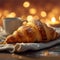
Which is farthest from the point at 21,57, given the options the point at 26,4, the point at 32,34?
the point at 26,4

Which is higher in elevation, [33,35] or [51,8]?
Result: [51,8]

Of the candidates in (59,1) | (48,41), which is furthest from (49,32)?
(59,1)

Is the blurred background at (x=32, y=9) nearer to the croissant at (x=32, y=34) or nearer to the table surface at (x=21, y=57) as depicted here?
the croissant at (x=32, y=34)

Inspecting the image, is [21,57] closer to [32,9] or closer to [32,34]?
[32,34]

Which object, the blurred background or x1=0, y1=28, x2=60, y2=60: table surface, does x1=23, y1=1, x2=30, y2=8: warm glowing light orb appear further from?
x1=0, y1=28, x2=60, y2=60: table surface

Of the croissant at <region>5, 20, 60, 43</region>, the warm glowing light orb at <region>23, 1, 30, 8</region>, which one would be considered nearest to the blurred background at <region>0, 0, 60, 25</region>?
the warm glowing light orb at <region>23, 1, 30, 8</region>

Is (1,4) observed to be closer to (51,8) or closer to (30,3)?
(30,3)

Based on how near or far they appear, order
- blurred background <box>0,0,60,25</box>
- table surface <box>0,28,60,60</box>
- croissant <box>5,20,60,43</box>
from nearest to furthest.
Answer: table surface <box>0,28,60,60</box>
croissant <box>5,20,60,43</box>
blurred background <box>0,0,60,25</box>
